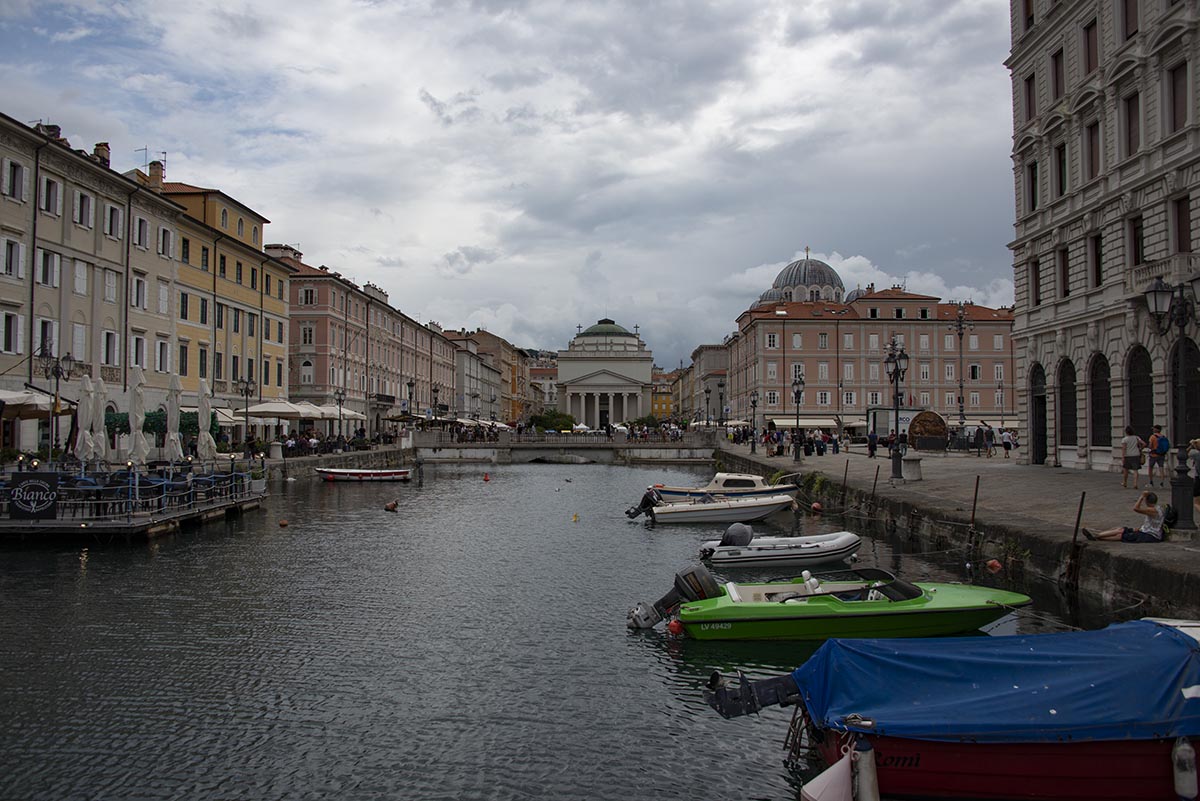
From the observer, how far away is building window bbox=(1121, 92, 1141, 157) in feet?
88.0

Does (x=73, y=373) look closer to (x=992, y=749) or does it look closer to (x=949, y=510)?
(x=949, y=510)

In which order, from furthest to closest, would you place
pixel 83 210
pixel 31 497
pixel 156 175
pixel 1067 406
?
pixel 156 175
pixel 83 210
pixel 1067 406
pixel 31 497

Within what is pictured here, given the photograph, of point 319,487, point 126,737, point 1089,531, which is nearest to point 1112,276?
point 1089,531

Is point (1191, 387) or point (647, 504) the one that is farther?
point (647, 504)

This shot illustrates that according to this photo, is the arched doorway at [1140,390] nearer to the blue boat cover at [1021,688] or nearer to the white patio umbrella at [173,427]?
the blue boat cover at [1021,688]

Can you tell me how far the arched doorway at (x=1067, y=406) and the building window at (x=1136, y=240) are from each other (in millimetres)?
5102

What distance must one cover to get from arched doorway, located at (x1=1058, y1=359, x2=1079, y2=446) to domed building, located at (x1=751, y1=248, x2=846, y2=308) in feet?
301

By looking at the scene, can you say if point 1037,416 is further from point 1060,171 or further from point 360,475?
point 360,475

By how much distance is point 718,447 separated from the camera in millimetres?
77625

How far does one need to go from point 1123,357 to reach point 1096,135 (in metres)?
7.64

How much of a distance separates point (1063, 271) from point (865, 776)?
97.9ft

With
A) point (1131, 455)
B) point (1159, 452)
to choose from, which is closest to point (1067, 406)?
point (1131, 455)

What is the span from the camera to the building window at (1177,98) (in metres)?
24.5

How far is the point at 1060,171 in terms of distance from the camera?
32125 mm
